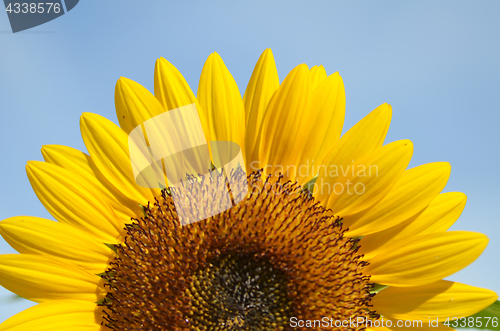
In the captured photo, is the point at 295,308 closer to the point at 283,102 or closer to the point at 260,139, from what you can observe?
the point at 260,139

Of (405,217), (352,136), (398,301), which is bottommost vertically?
(398,301)

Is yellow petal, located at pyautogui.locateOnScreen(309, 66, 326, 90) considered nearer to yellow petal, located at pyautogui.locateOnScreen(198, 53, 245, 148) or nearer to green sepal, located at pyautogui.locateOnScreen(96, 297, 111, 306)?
yellow petal, located at pyautogui.locateOnScreen(198, 53, 245, 148)

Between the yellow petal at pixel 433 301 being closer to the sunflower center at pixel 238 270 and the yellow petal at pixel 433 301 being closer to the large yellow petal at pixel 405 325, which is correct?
the large yellow petal at pixel 405 325

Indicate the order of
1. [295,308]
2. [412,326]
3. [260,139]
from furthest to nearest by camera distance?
1. [260,139]
2. [412,326]
3. [295,308]

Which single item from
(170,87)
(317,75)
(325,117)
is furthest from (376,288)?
(170,87)

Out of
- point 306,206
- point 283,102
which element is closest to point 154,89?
point 283,102

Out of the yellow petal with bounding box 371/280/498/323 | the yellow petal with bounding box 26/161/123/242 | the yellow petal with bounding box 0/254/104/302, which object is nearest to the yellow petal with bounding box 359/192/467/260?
the yellow petal with bounding box 371/280/498/323

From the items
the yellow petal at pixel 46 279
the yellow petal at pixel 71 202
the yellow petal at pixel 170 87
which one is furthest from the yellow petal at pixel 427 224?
the yellow petal at pixel 46 279
